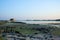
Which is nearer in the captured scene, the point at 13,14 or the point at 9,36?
the point at 9,36

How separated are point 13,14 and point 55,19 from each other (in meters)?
0.67

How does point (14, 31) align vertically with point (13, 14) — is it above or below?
below

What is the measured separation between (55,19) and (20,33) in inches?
23.7

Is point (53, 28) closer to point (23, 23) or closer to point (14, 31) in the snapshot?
point (23, 23)

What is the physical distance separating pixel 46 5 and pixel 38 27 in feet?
1.20

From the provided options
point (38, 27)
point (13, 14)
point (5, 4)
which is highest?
point (5, 4)

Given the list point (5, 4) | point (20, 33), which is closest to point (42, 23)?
point (20, 33)

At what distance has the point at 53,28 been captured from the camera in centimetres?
202

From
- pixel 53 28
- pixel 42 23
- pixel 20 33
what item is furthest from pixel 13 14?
pixel 53 28

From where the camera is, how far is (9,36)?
192 cm

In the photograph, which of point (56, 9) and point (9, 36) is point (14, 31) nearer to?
point (9, 36)

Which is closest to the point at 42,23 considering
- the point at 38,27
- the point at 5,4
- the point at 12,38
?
the point at 38,27

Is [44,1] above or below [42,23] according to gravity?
above

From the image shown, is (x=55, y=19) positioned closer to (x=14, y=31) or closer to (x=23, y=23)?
(x=23, y=23)
